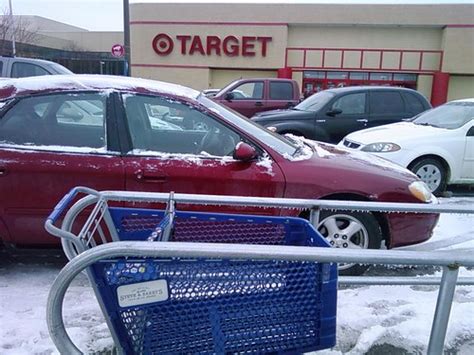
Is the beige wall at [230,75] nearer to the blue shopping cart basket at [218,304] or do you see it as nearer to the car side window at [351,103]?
the car side window at [351,103]

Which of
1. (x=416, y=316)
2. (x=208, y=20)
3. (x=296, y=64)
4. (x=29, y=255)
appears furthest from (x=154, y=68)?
(x=416, y=316)

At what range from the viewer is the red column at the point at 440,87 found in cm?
2319

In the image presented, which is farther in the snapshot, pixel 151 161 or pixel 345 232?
pixel 345 232

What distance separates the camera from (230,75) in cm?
2481

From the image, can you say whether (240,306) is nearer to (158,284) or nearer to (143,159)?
(158,284)

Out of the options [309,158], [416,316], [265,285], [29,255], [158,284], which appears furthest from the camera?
[29,255]

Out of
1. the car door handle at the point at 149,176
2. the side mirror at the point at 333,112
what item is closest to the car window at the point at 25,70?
the side mirror at the point at 333,112

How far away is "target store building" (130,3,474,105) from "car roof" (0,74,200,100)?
20781mm

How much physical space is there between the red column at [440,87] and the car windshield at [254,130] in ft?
73.2

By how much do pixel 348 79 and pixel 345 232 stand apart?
21.8 m

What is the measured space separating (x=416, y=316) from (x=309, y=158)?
1462mm

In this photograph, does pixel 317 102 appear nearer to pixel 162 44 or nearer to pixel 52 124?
pixel 52 124

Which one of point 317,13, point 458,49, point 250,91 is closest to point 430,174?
point 250,91

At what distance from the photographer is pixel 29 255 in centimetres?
391
